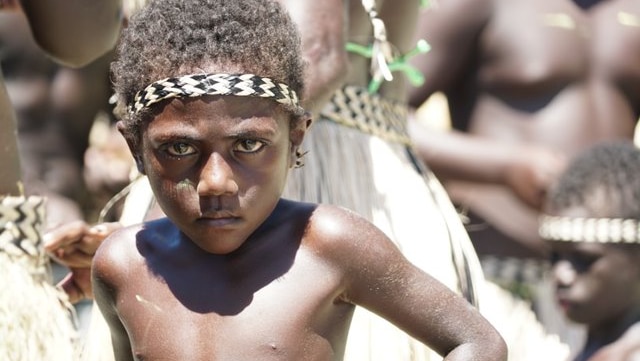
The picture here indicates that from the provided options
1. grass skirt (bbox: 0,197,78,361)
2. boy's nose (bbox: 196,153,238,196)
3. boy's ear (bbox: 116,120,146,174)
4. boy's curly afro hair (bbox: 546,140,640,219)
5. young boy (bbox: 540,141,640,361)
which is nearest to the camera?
boy's nose (bbox: 196,153,238,196)

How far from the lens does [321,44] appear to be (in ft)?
11.1

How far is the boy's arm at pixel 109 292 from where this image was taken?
2.88m

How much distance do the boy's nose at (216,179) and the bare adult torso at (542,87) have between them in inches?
132

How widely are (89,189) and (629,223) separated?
2.17 meters

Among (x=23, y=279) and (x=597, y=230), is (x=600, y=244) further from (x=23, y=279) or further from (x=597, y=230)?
(x=23, y=279)

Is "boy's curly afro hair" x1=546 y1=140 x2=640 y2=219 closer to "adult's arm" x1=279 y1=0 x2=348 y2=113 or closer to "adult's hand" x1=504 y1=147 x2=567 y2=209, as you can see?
"adult's hand" x1=504 y1=147 x2=567 y2=209

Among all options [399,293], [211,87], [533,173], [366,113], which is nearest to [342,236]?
[399,293]

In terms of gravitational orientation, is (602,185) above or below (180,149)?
below

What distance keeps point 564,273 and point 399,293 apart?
2.66 metres

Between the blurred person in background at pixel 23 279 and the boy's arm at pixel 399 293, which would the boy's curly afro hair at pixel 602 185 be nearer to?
the blurred person in background at pixel 23 279

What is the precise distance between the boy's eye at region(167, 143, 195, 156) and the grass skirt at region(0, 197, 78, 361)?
2.58 ft

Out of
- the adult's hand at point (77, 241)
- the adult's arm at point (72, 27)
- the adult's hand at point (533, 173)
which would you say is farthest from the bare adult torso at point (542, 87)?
the adult's hand at point (77, 241)

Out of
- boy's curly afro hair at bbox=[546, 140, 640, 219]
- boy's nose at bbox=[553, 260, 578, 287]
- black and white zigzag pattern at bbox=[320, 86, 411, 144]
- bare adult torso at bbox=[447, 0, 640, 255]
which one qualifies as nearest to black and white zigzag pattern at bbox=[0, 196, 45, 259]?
black and white zigzag pattern at bbox=[320, 86, 411, 144]

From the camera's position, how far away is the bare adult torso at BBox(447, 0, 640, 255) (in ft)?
19.7
